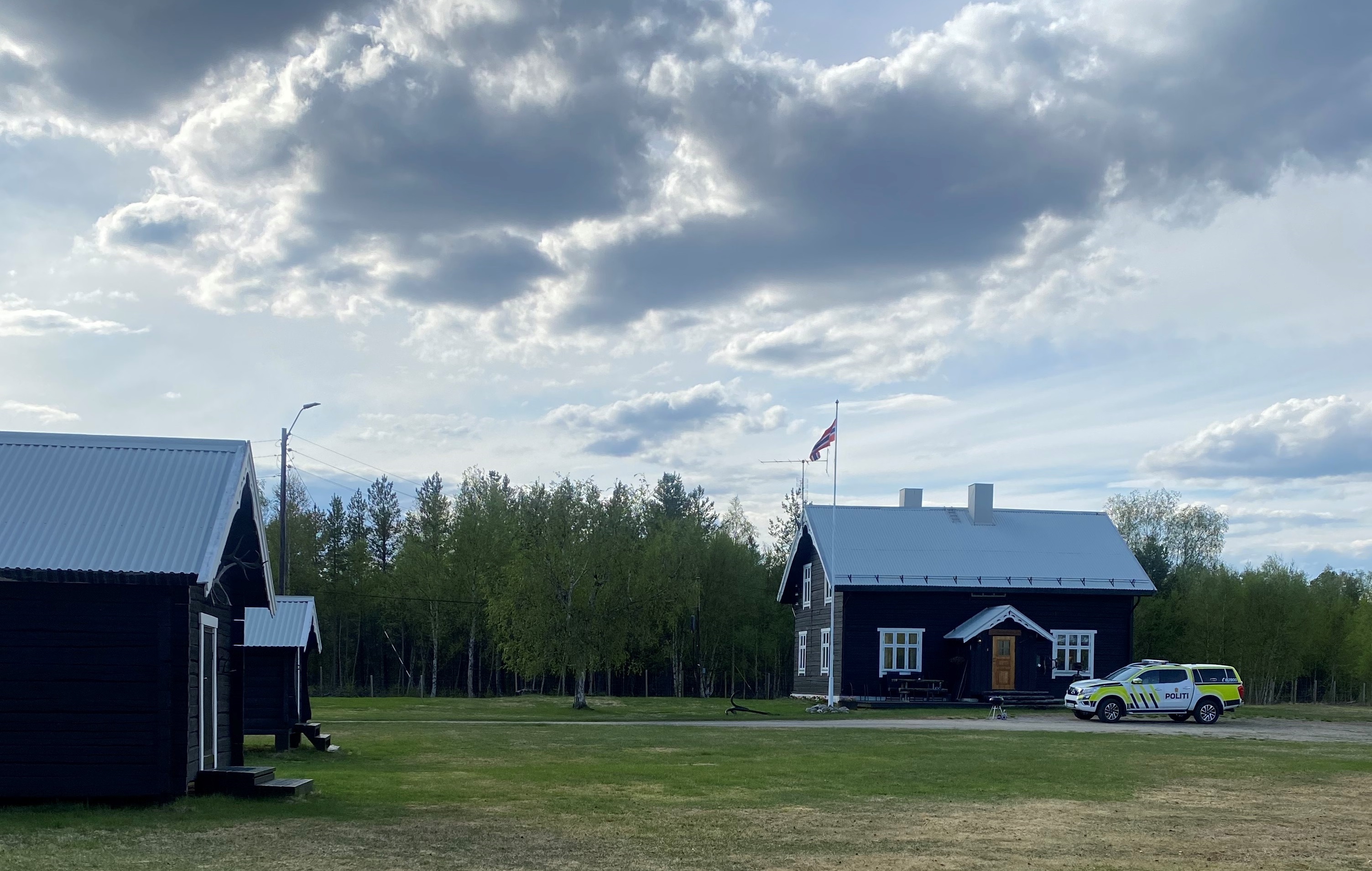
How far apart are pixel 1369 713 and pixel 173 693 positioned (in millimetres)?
46419

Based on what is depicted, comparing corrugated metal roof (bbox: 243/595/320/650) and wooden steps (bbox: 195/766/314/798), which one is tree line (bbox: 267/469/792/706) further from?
wooden steps (bbox: 195/766/314/798)

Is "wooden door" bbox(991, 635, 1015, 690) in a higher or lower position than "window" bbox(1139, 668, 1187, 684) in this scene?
lower

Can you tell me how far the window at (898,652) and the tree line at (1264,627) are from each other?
25802 millimetres

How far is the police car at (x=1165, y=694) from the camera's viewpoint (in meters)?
37.0

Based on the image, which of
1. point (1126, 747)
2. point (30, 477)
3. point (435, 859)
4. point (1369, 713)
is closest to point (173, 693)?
point (30, 477)

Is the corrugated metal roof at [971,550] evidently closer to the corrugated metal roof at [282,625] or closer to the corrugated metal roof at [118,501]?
the corrugated metal roof at [282,625]

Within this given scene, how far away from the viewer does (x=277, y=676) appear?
1073 inches

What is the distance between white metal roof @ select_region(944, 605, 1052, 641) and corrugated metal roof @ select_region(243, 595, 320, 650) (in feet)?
89.3

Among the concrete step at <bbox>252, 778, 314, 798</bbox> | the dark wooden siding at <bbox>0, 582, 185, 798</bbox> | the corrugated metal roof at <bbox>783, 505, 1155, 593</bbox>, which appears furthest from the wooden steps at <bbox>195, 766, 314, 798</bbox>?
the corrugated metal roof at <bbox>783, 505, 1155, 593</bbox>

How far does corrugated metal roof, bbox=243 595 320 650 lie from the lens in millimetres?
27469

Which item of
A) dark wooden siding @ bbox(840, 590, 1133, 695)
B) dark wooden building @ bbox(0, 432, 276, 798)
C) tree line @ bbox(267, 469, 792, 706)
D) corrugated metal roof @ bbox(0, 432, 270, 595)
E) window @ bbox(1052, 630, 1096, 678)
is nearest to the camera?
dark wooden building @ bbox(0, 432, 276, 798)

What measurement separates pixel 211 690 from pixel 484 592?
45794mm

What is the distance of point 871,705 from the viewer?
47.8 metres

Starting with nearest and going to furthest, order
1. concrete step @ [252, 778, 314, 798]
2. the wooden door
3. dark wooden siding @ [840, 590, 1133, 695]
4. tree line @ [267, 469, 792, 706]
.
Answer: concrete step @ [252, 778, 314, 798], the wooden door, dark wooden siding @ [840, 590, 1133, 695], tree line @ [267, 469, 792, 706]
